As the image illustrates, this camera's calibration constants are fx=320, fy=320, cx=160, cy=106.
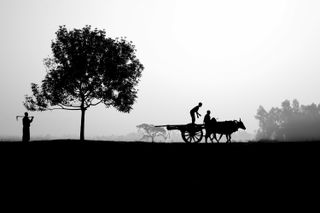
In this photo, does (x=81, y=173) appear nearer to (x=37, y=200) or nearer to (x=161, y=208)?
(x=37, y=200)

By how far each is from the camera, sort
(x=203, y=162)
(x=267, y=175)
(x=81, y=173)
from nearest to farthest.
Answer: (x=267, y=175), (x=81, y=173), (x=203, y=162)

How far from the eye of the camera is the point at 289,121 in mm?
150500

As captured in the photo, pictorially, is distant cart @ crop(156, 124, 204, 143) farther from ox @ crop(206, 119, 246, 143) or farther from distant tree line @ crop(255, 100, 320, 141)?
distant tree line @ crop(255, 100, 320, 141)

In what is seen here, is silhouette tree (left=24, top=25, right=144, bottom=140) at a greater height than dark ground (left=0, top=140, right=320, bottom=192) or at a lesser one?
greater

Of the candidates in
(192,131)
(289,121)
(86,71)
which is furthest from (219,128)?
(289,121)

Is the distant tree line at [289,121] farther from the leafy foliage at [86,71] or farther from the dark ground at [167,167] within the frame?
the dark ground at [167,167]

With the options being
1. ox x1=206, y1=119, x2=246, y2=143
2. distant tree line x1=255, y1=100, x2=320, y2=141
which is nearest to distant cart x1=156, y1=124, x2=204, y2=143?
ox x1=206, y1=119, x2=246, y2=143

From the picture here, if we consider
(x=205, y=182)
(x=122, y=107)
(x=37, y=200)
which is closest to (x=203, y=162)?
(x=205, y=182)

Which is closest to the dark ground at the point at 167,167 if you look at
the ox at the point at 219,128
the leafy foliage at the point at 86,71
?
the ox at the point at 219,128

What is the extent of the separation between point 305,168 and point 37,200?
28.3ft

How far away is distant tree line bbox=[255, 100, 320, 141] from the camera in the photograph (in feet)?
435

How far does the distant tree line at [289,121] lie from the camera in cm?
13250

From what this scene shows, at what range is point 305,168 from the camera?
1101cm

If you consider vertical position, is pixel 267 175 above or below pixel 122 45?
below
